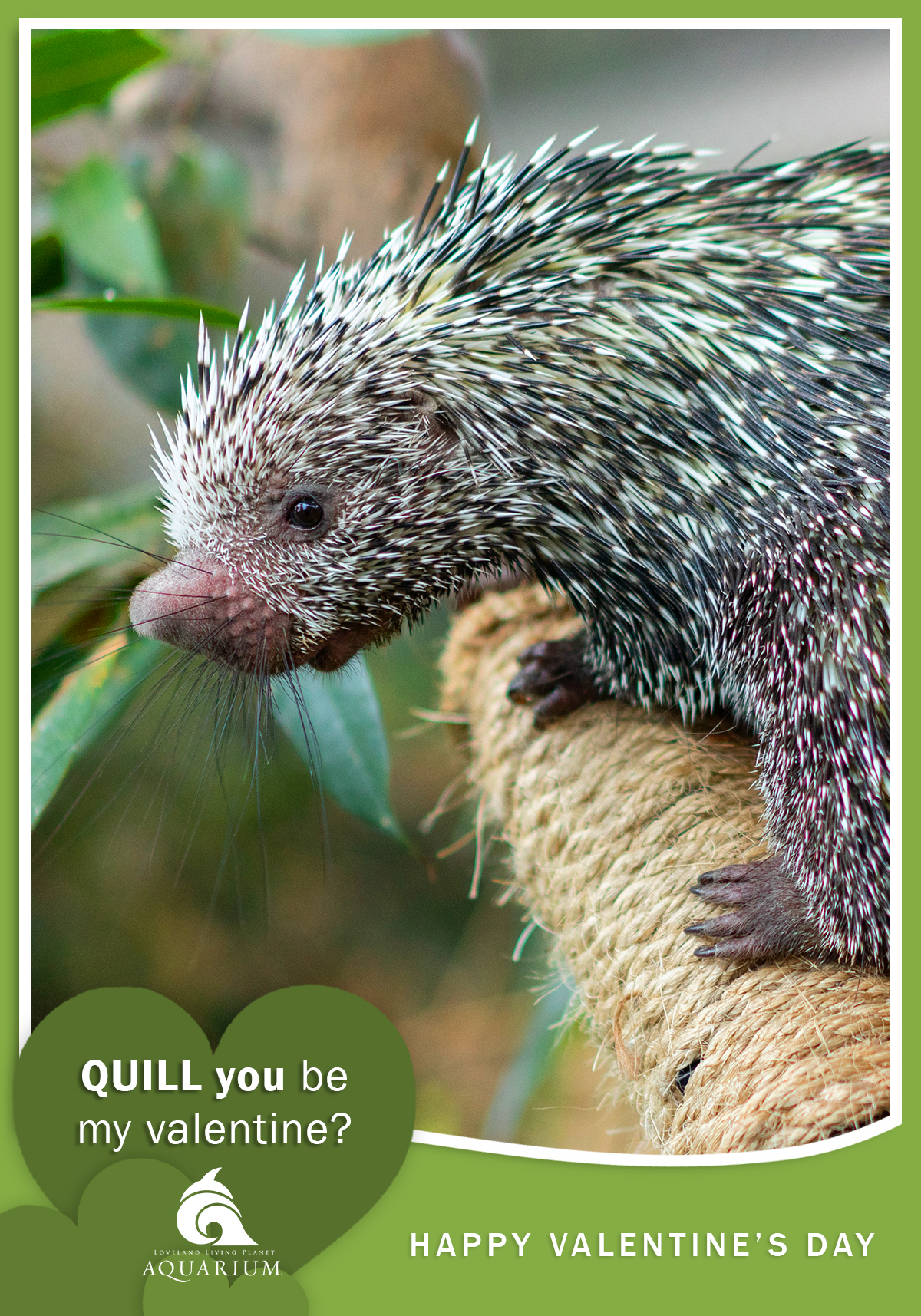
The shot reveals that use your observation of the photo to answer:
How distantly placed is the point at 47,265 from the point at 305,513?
837mm

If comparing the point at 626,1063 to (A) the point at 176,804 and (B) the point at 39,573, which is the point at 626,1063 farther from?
(B) the point at 39,573

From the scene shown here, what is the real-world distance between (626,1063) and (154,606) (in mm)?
944

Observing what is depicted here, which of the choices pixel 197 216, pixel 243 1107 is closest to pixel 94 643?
pixel 243 1107

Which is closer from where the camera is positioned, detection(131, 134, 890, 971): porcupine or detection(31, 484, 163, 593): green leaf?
detection(131, 134, 890, 971): porcupine

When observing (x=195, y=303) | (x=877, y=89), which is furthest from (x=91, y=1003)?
(x=877, y=89)

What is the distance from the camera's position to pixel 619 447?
126 centimetres

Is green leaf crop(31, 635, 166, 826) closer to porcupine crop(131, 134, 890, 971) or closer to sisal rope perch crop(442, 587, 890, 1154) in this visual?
porcupine crop(131, 134, 890, 971)

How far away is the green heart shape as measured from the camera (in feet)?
4.12

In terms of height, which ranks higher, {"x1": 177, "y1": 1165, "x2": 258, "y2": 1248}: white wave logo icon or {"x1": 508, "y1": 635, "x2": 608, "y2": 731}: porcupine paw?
{"x1": 508, "y1": 635, "x2": 608, "y2": 731}: porcupine paw

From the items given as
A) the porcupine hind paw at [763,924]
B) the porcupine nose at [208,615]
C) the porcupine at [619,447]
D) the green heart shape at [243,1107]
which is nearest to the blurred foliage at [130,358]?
the porcupine nose at [208,615]

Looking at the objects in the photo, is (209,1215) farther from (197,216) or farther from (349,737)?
(197,216)

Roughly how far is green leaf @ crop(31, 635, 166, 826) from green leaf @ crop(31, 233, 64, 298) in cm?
63

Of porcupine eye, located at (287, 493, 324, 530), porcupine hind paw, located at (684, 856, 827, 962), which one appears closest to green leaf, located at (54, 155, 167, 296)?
porcupine eye, located at (287, 493, 324, 530)

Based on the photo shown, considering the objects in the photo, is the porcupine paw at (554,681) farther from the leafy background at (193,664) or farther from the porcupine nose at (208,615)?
the porcupine nose at (208,615)
